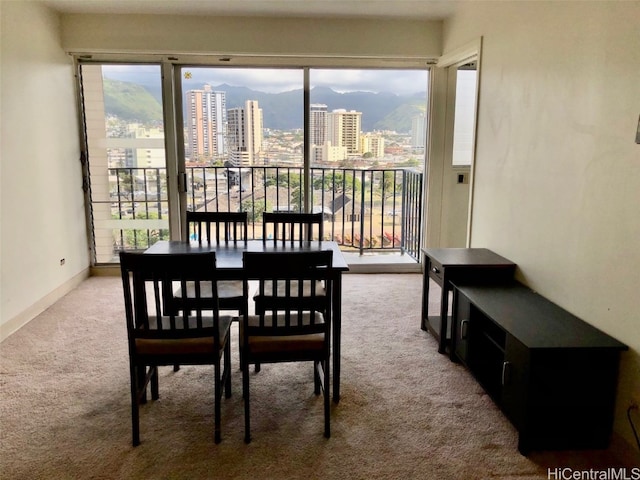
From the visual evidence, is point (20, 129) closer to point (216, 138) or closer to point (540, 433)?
point (216, 138)

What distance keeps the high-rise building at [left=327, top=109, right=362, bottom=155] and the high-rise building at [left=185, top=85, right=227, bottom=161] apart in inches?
43.5

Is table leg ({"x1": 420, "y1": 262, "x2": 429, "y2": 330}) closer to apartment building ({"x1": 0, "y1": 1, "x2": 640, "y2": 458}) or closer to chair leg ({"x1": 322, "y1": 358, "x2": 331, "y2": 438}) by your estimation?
apartment building ({"x1": 0, "y1": 1, "x2": 640, "y2": 458})

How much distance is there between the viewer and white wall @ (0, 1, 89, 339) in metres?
3.43

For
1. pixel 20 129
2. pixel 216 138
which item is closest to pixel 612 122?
pixel 216 138

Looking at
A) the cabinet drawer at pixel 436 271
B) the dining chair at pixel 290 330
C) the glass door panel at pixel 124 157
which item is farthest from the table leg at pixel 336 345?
the glass door panel at pixel 124 157

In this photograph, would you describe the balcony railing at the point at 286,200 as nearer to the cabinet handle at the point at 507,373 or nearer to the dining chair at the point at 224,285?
the dining chair at the point at 224,285

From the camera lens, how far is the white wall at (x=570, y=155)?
2049 millimetres

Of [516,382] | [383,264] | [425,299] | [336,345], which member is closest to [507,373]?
[516,382]

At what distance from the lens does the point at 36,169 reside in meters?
3.83

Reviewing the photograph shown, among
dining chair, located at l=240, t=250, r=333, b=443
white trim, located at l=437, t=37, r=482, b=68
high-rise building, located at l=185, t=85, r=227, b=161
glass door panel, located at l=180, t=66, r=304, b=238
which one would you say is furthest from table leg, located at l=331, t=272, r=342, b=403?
high-rise building, located at l=185, t=85, r=227, b=161

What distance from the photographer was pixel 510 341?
2225 mm

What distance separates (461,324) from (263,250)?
4.33 ft

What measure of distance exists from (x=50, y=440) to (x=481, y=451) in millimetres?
2015

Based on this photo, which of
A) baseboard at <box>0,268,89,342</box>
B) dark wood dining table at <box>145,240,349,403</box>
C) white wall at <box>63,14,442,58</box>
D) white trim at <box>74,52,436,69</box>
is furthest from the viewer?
white trim at <box>74,52,436,69</box>
